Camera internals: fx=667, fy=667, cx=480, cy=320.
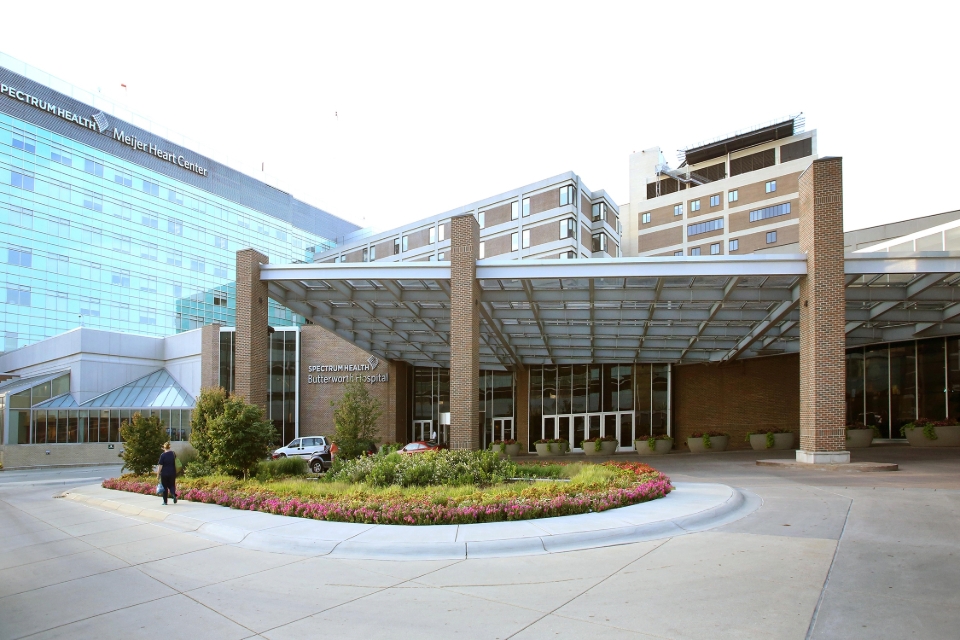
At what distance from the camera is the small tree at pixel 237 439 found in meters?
17.5

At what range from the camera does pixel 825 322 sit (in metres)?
19.9

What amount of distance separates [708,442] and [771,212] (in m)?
43.2

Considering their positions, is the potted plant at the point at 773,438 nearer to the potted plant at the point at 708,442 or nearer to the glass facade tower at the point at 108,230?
the potted plant at the point at 708,442

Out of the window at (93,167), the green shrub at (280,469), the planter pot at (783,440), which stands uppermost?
the window at (93,167)

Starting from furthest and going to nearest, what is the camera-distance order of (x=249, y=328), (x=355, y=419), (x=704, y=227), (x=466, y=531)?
(x=704, y=227)
(x=355, y=419)
(x=249, y=328)
(x=466, y=531)

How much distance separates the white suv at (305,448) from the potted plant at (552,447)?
11775 millimetres

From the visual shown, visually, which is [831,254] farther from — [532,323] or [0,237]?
[0,237]

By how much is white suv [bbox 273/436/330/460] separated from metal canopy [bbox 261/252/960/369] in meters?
5.50

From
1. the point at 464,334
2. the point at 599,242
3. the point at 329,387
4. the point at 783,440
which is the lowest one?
the point at 783,440

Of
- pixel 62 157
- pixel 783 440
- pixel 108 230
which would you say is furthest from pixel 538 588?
pixel 108 230

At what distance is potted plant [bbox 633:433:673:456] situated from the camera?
35.1 meters

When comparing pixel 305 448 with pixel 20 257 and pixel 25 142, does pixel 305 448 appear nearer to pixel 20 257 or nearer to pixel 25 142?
pixel 20 257

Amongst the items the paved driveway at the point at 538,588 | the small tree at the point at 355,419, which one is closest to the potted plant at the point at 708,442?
the small tree at the point at 355,419

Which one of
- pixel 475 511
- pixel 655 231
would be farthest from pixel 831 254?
pixel 655 231
